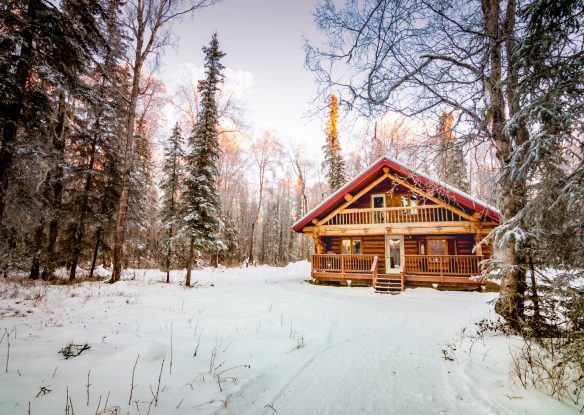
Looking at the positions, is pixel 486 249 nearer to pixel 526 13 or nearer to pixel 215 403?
pixel 526 13

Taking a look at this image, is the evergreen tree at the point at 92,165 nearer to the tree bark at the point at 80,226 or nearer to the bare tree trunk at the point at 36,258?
the tree bark at the point at 80,226

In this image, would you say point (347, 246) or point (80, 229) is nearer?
point (80, 229)

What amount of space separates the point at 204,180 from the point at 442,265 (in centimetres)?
1233

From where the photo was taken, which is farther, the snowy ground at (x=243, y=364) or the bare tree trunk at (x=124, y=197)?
the bare tree trunk at (x=124, y=197)

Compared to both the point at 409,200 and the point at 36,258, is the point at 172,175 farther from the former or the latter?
the point at 409,200

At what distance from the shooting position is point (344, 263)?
14812 mm

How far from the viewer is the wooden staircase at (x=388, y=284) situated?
12.5 metres

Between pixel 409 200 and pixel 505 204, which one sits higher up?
pixel 409 200

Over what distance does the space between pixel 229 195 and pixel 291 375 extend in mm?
29402

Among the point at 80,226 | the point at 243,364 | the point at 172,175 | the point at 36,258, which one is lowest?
the point at 243,364

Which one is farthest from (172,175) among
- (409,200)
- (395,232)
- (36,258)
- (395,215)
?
(409,200)

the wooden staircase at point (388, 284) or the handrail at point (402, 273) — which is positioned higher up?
the handrail at point (402, 273)

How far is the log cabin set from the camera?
12.6m

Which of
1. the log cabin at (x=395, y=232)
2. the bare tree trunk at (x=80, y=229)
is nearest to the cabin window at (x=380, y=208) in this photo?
the log cabin at (x=395, y=232)
